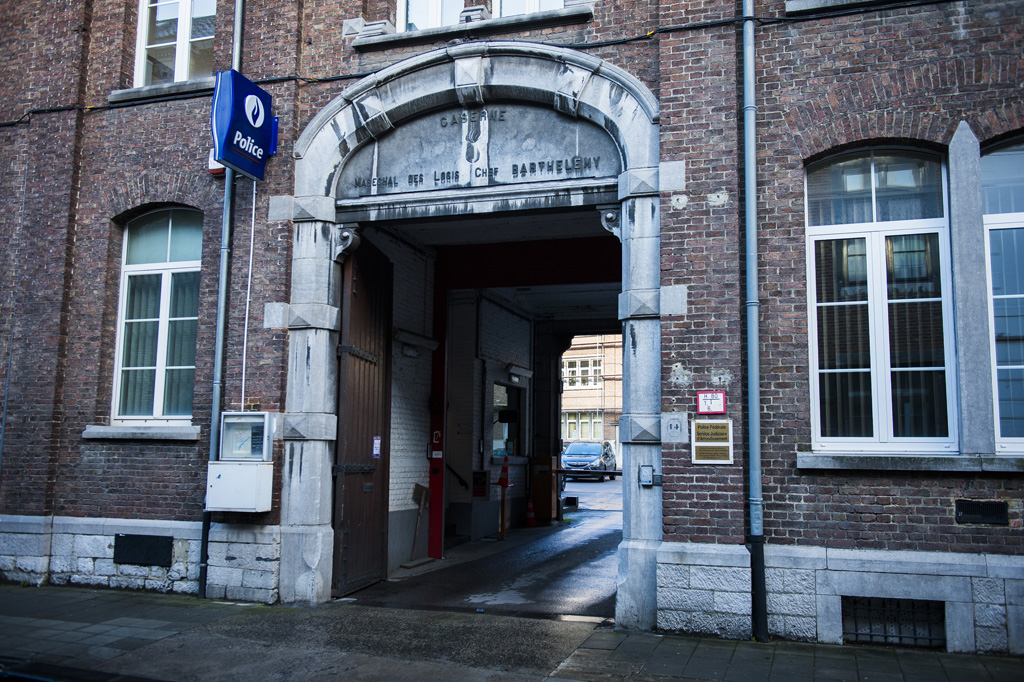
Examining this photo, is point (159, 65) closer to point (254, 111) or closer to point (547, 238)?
point (254, 111)

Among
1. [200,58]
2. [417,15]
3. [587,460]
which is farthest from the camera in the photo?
[587,460]

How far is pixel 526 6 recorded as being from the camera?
8.98 meters

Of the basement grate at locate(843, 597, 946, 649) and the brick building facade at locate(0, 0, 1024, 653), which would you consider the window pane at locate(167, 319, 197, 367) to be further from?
the basement grate at locate(843, 597, 946, 649)

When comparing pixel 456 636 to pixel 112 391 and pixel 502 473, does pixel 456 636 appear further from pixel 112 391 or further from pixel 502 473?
pixel 502 473

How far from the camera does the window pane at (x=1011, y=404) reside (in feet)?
22.6

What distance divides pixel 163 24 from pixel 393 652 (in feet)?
27.2

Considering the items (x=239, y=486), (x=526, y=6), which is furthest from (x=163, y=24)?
(x=239, y=486)

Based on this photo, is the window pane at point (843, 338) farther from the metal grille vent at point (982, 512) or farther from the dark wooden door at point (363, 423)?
the dark wooden door at point (363, 423)

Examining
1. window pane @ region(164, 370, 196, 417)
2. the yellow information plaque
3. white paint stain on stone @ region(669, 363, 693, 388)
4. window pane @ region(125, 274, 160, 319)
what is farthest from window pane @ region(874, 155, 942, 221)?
window pane @ region(125, 274, 160, 319)

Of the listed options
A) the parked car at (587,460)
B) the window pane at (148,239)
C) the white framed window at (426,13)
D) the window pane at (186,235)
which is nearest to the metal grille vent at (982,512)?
the white framed window at (426,13)

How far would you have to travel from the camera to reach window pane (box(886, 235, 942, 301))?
23.9 feet

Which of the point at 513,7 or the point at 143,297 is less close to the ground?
the point at 513,7

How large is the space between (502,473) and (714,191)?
8408 mm

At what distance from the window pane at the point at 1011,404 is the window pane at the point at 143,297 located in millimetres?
8921
